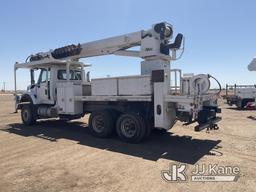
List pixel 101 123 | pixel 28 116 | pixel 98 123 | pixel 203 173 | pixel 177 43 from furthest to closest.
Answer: pixel 28 116 < pixel 98 123 < pixel 101 123 < pixel 177 43 < pixel 203 173

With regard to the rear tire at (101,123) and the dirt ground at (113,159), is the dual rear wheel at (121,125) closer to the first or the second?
the rear tire at (101,123)

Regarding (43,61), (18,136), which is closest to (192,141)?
(18,136)

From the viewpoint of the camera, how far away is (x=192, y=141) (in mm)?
10031

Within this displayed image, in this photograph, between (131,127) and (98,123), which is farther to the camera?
(98,123)

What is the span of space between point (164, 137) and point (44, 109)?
5803 millimetres

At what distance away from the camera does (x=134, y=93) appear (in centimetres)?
976

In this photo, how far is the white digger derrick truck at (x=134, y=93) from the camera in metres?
9.16

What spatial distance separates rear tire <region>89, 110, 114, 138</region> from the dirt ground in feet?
0.95

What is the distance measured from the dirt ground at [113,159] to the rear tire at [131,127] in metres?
0.27

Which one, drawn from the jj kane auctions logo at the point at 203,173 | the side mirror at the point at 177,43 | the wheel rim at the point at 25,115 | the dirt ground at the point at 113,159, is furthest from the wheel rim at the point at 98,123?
the wheel rim at the point at 25,115

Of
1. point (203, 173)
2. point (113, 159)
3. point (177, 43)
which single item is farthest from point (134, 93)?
point (203, 173)

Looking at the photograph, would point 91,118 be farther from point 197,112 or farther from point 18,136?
point 197,112

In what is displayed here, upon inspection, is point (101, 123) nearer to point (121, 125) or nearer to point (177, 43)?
point (121, 125)

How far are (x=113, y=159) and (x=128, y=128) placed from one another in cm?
232
